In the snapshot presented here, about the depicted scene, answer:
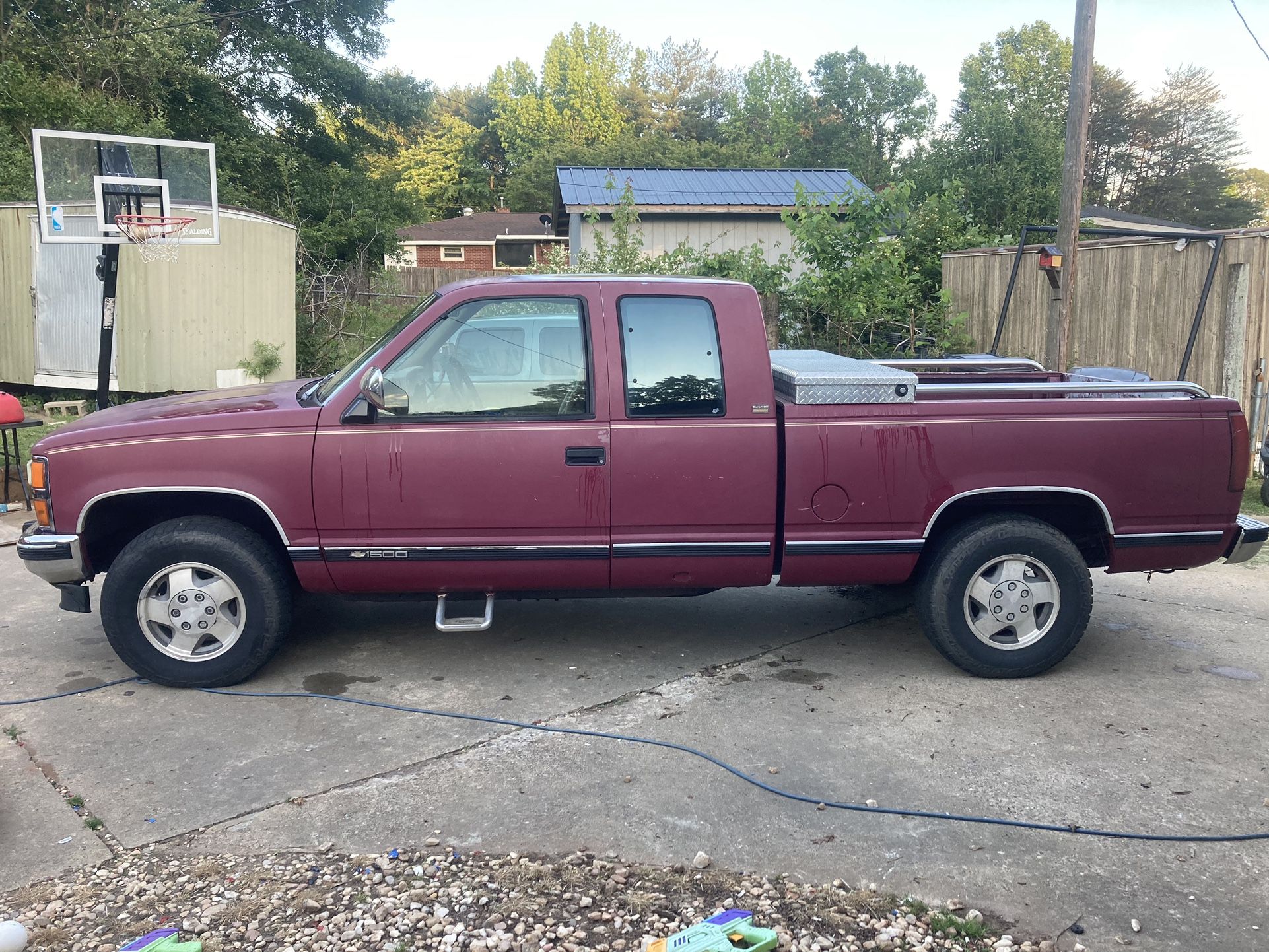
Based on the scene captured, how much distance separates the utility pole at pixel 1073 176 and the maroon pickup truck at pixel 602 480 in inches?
211

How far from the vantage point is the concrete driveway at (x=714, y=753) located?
360 centimetres

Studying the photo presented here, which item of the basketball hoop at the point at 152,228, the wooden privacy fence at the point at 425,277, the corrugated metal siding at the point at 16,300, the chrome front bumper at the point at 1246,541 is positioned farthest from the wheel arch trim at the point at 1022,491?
the wooden privacy fence at the point at 425,277

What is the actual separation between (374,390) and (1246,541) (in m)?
4.34

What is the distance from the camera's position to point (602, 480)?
500 cm

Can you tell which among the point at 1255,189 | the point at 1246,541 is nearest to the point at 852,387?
the point at 1246,541

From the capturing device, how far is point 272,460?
4.91 meters

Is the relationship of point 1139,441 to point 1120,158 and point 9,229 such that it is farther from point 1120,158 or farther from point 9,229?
point 1120,158

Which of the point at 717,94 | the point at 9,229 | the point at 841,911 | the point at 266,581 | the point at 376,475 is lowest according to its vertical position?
the point at 841,911

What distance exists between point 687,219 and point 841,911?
61.2 feet

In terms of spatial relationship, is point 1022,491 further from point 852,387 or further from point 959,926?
point 959,926

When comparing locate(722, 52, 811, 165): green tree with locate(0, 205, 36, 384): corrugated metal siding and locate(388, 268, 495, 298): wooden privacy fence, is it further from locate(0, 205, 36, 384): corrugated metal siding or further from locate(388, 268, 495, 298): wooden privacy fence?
locate(0, 205, 36, 384): corrugated metal siding

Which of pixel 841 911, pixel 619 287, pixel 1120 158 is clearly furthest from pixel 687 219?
pixel 1120 158

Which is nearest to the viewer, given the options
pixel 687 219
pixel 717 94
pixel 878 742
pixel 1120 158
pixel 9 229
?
pixel 878 742

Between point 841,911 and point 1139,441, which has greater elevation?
point 1139,441
